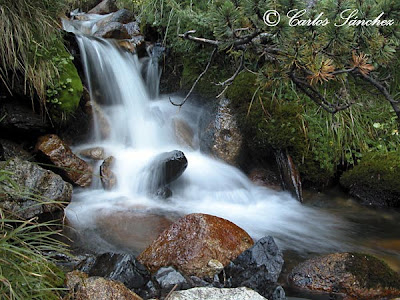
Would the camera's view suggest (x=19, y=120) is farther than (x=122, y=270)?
Yes

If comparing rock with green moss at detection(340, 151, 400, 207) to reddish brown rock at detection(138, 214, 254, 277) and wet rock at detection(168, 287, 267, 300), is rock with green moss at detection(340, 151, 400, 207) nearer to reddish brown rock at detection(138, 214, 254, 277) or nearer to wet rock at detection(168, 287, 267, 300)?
reddish brown rock at detection(138, 214, 254, 277)

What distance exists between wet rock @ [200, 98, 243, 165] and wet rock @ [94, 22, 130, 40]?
11.7 feet

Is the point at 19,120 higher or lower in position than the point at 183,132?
higher

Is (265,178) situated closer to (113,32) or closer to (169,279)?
(169,279)

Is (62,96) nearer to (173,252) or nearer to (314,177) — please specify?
(173,252)

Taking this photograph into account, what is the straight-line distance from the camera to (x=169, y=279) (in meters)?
2.80

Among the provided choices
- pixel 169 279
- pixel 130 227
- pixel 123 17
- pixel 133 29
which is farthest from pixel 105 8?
pixel 169 279

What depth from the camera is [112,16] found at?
9.61 m

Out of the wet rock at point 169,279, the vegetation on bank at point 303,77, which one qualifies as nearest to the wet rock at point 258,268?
the wet rock at point 169,279

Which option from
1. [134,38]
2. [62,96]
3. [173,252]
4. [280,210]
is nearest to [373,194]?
[280,210]

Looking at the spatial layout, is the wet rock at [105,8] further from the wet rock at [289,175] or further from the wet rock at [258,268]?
the wet rock at [258,268]

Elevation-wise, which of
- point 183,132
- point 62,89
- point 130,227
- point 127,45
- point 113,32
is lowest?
point 130,227

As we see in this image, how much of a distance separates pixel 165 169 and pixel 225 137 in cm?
123

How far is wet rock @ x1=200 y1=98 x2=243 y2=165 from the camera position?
561 cm
